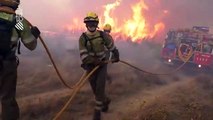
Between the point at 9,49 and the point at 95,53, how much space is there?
2.70 m

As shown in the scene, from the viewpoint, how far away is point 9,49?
18.2 ft

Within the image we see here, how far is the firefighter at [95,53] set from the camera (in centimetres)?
765

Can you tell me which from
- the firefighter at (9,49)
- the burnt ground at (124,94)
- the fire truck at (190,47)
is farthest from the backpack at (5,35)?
the fire truck at (190,47)

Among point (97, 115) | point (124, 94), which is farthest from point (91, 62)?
point (124, 94)

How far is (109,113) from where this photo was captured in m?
8.53

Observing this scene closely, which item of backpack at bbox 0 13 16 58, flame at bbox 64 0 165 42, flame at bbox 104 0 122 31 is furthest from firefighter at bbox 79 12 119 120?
flame at bbox 104 0 122 31

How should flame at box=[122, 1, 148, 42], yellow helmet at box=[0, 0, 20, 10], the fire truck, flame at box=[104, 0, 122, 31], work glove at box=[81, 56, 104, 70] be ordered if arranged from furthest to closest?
1. flame at box=[104, 0, 122, 31]
2. flame at box=[122, 1, 148, 42]
3. the fire truck
4. work glove at box=[81, 56, 104, 70]
5. yellow helmet at box=[0, 0, 20, 10]

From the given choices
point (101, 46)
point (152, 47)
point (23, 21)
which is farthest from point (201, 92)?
→ point (152, 47)

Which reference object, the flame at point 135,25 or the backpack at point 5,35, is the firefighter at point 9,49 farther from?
the flame at point 135,25

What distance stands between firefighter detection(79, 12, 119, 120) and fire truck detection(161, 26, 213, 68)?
880cm

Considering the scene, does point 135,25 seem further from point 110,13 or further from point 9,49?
point 9,49

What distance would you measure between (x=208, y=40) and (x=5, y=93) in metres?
12.1

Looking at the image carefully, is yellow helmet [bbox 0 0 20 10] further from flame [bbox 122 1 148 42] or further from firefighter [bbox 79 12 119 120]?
flame [bbox 122 1 148 42]

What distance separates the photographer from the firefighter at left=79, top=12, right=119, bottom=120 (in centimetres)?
765
